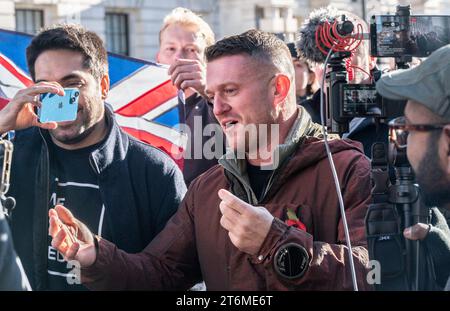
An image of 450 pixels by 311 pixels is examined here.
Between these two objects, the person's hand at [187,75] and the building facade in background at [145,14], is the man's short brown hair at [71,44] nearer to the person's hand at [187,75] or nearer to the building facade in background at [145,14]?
the person's hand at [187,75]

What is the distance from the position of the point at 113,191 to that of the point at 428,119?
62.8 inches

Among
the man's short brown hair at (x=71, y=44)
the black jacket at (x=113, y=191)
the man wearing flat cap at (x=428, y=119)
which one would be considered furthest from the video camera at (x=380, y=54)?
the man's short brown hair at (x=71, y=44)

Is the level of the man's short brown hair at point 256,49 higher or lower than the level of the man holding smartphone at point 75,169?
higher

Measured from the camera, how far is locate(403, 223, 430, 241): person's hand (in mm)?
3416

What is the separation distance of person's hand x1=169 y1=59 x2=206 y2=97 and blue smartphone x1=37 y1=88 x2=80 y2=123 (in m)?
1.18

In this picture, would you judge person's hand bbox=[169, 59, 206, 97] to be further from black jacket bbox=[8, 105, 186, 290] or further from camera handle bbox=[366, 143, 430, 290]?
camera handle bbox=[366, 143, 430, 290]

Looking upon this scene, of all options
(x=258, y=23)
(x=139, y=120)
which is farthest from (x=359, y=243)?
(x=258, y=23)

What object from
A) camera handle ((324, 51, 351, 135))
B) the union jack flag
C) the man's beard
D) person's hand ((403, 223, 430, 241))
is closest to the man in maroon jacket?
camera handle ((324, 51, 351, 135))

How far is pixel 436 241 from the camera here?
138 inches

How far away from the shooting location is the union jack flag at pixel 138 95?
5105 mm

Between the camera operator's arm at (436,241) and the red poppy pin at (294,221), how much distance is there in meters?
0.44

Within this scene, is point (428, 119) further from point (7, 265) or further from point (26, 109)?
point (26, 109)

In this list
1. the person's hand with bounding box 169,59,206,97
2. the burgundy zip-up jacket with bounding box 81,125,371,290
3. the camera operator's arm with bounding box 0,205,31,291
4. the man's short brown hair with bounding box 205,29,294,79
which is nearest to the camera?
the camera operator's arm with bounding box 0,205,31,291

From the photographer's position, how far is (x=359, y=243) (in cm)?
365
